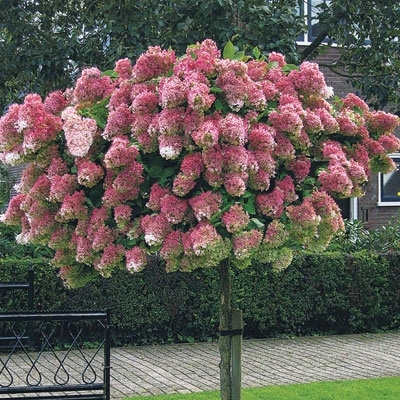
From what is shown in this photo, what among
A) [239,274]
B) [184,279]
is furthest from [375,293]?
[184,279]

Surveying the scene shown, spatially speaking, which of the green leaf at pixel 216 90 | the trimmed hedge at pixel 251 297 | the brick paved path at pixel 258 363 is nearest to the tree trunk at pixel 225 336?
the green leaf at pixel 216 90

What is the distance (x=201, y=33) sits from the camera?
908cm

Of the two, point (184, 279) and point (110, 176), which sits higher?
point (110, 176)

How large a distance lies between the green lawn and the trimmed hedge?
108 inches

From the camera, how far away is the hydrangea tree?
Answer: 4477mm

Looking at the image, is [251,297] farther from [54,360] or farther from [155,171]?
[155,171]

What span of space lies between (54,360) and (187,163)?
18.3 ft

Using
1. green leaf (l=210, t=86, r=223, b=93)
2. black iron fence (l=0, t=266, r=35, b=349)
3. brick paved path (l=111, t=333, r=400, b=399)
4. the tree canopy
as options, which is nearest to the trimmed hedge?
black iron fence (l=0, t=266, r=35, b=349)

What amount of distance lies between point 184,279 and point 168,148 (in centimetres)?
632

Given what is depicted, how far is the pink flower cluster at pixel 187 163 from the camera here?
448 centimetres

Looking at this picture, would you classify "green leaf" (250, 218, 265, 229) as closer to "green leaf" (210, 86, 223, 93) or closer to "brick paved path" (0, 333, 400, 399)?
"green leaf" (210, 86, 223, 93)

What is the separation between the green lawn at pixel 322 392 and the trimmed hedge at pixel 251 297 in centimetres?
274

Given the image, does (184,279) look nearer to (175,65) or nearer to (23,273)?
(23,273)

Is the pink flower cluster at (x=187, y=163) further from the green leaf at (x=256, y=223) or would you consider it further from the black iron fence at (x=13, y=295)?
the black iron fence at (x=13, y=295)
